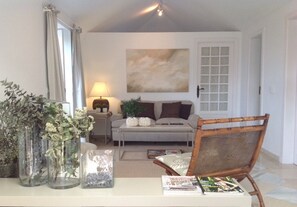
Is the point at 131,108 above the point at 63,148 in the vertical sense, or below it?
below

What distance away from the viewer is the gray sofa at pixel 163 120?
5348 mm

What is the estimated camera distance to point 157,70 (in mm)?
6297

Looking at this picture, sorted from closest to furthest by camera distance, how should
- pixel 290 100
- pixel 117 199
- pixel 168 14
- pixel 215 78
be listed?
1. pixel 117 199
2. pixel 290 100
3. pixel 215 78
4. pixel 168 14

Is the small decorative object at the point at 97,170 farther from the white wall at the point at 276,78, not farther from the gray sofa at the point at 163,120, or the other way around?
the gray sofa at the point at 163,120

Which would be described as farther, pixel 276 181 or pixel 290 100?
pixel 290 100

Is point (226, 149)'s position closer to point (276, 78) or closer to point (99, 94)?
point (276, 78)

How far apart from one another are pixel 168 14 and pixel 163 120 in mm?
2920

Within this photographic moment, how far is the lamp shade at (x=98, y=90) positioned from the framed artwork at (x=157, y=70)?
1.82 feet

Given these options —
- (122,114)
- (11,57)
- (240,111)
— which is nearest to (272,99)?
(240,111)

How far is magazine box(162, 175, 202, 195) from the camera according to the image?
1408mm

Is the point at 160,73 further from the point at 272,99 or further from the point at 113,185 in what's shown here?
the point at 113,185

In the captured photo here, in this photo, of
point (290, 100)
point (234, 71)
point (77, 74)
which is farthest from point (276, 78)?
point (77, 74)

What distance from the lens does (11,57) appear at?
2898mm

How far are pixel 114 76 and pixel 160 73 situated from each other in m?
1.03
